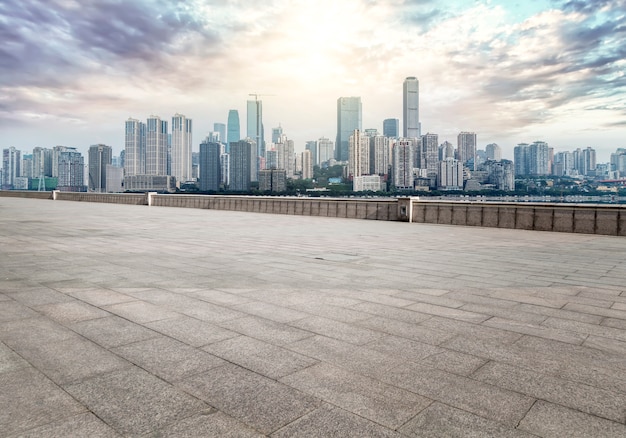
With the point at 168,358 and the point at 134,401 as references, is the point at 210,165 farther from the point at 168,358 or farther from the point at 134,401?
the point at 134,401

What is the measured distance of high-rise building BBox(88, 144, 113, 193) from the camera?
18012 centimetres

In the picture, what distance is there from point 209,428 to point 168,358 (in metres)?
1.41

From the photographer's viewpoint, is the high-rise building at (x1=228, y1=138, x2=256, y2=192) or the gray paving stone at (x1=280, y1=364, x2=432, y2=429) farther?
the high-rise building at (x1=228, y1=138, x2=256, y2=192)

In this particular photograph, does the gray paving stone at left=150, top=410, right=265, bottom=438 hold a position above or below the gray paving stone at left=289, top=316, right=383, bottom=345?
below

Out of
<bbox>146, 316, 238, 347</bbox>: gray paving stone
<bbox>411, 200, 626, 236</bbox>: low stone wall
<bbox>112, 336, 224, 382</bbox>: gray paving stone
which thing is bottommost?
<bbox>112, 336, 224, 382</bbox>: gray paving stone

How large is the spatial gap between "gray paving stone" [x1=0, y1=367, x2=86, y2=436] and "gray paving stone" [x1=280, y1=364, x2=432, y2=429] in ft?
5.44

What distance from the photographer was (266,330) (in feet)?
16.4

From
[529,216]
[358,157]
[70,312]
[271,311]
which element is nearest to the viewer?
[70,312]

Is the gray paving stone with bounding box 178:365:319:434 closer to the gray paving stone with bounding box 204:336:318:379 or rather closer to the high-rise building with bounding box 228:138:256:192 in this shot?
the gray paving stone with bounding box 204:336:318:379

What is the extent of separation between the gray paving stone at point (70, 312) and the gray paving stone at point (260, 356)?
80.3 inches

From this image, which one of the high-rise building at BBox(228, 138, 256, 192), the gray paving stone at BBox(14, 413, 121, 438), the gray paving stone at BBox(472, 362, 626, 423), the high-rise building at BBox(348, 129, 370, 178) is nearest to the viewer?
the gray paving stone at BBox(14, 413, 121, 438)

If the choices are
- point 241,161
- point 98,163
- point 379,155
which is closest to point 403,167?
point 379,155

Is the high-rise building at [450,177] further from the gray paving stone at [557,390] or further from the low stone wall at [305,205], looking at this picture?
the gray paving stone at [557,390]

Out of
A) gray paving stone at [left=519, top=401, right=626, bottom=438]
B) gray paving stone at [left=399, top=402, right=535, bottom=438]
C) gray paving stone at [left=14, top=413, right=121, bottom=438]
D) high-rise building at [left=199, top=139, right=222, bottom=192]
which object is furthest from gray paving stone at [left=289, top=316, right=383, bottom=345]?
high-rise building at [left=199, top=139, right=222, bottom=192]
